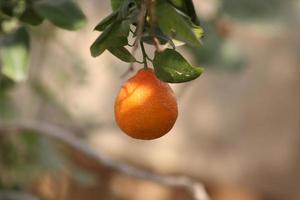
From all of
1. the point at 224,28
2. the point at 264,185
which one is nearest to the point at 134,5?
the point at 224,28

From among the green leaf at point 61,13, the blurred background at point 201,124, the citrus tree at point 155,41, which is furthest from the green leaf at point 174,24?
the blurred background at point 201,124

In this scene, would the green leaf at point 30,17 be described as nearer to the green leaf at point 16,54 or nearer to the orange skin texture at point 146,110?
the green leaf at point 16,54

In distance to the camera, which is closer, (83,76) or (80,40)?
(83,76)

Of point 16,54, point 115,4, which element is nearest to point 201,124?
point 16,54

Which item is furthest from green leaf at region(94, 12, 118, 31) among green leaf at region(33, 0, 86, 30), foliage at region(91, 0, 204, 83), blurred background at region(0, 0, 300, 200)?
blurred background at region(0, 0, 300, 200)

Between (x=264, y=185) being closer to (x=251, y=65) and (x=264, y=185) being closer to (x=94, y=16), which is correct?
(x=251, y=65)

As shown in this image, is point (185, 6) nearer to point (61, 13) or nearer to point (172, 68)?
point (172, 68)

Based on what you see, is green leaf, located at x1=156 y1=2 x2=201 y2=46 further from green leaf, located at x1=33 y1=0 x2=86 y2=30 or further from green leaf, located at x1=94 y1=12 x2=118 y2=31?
green leaf, located at x1=33 y1=0 x2=86 y2=30

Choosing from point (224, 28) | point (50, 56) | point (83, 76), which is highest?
point (224, 28)
